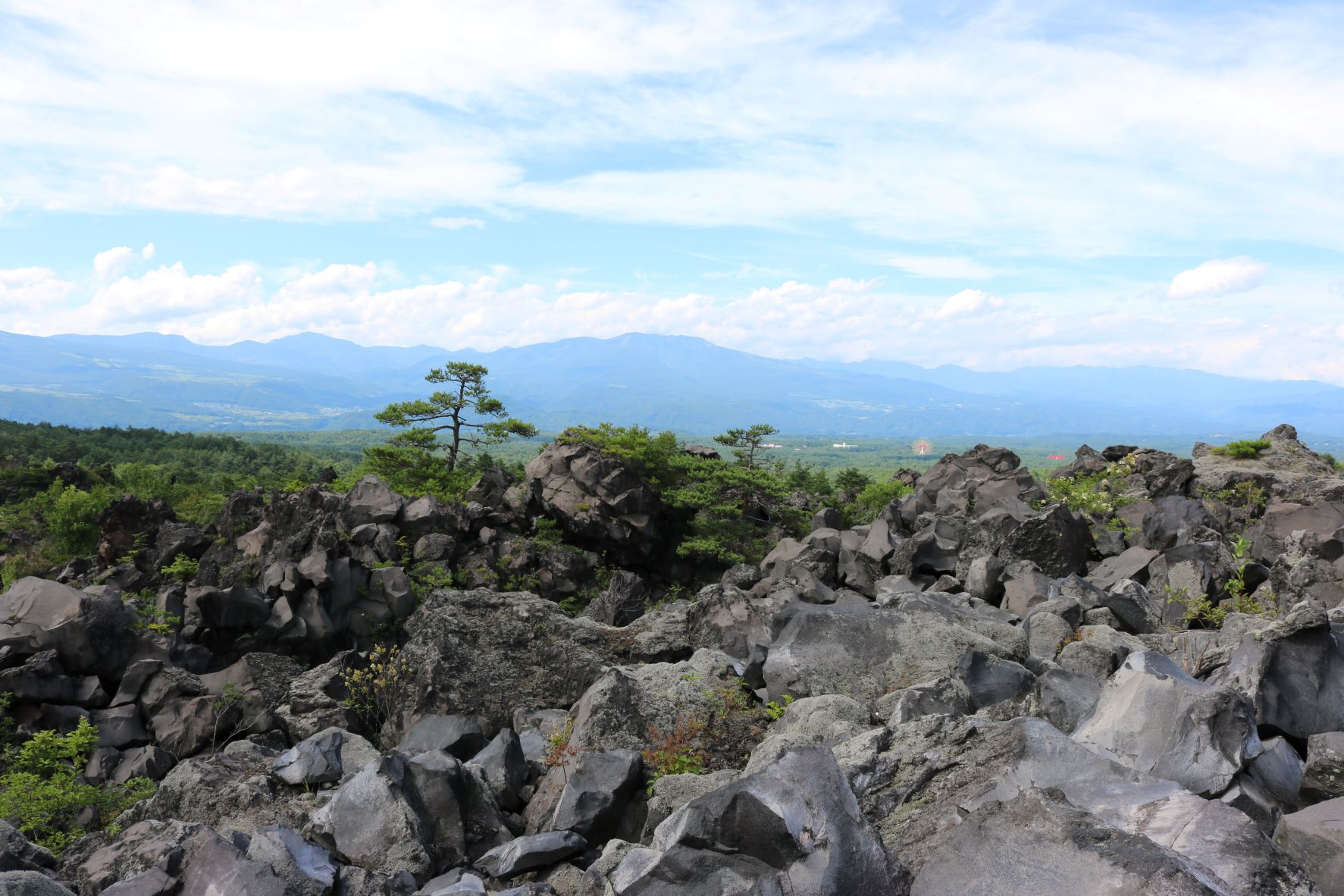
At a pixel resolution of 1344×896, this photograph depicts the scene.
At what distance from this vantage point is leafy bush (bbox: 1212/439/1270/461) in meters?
31.0

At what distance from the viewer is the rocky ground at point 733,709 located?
562 centimetres

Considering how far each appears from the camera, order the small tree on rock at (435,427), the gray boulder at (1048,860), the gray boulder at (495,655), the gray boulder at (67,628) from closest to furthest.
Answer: the gray boulder at (1048,860)
the gray boulder at (495,655)
the gray boulder at (67,628)
the small tree on rock at (435,427)

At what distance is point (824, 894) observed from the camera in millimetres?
5266

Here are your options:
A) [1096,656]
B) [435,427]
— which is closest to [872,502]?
[435,427]

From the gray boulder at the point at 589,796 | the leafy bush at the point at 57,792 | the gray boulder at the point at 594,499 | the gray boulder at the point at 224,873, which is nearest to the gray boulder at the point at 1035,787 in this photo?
the gray boulder at the point at 589,796

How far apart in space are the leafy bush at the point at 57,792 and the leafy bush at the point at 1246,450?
37203 mm

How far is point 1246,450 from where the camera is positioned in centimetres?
3123

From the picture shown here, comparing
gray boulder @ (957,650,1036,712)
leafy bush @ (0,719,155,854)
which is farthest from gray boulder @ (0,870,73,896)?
gray boulder @ (957,650,1036,712)

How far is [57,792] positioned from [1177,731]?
1464 cm

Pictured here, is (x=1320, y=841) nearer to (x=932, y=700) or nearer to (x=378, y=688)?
(x=932, y=700)

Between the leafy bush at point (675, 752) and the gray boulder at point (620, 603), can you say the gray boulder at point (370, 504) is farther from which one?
the leafy bush at point (675, 752)

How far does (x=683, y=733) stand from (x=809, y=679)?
2.44m

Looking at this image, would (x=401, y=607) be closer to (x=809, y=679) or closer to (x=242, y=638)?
(x=242, y=638)

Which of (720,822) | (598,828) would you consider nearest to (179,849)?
(598,828)
